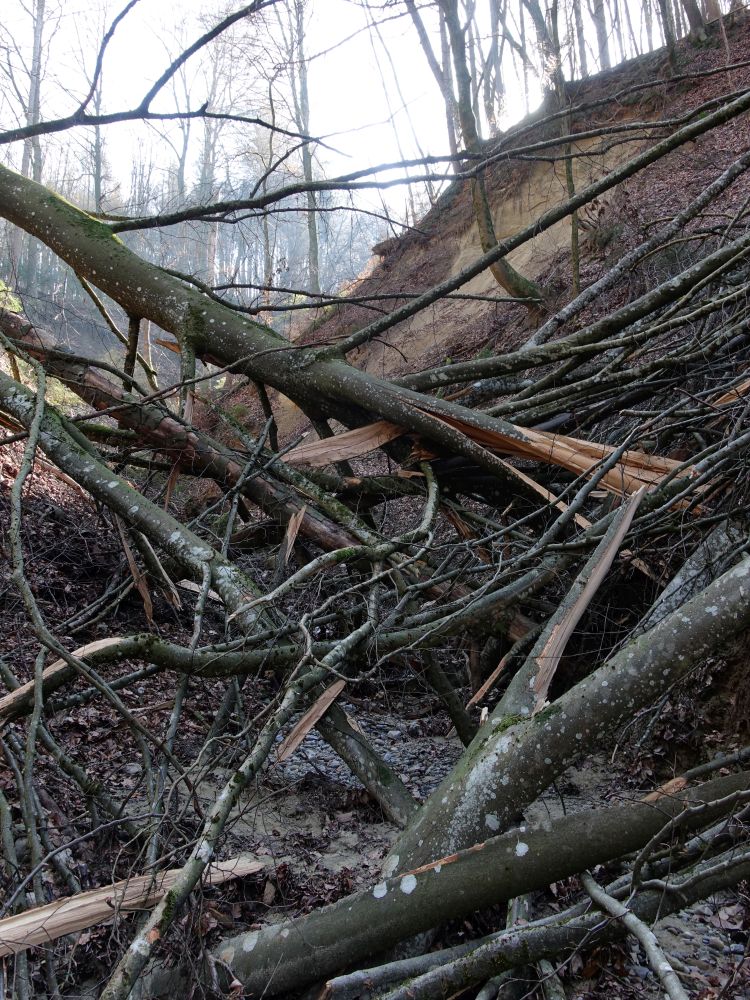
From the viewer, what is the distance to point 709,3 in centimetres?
1346

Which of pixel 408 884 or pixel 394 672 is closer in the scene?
pixel 408 884

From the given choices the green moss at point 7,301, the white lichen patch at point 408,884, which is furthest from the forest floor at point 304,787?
the green moss at point 7,301

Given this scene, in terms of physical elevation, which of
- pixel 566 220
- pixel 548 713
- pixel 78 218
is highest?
pixel 566 220

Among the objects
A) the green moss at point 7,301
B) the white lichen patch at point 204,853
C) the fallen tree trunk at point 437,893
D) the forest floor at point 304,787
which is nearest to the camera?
the white lichen patch at point 204,853

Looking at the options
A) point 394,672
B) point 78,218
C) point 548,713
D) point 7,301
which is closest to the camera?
point 548,713

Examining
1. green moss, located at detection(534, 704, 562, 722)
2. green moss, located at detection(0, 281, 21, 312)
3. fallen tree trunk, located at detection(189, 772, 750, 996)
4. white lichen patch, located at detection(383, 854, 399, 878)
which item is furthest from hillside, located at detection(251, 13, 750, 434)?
fallen tree trunk, located at detection(189, 772, 750, 996)

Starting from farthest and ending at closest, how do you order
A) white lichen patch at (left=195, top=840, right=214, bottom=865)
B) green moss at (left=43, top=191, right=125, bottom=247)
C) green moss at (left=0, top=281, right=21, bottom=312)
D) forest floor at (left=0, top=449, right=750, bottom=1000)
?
green moss at (left=0, top=281, right=21, bottom=312) < green moss at (left=43, top=191, right=125, bottom=247) < forest floor at (left=0, top=449, right=750, bottom=1000) < white lichen patch at (left=195, top=840, right=214, bottom=865)

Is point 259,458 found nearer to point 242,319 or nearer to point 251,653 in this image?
point 242,319

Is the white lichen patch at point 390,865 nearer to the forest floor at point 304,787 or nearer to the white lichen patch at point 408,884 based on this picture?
the white lichen patch at point 408,884

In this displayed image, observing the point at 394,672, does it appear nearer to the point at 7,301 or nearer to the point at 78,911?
the point at 78,911

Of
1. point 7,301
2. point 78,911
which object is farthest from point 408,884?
point 7,301

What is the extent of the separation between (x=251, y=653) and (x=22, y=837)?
1225 mm

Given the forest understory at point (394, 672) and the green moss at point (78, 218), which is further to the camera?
the green moss at point (78, 218)

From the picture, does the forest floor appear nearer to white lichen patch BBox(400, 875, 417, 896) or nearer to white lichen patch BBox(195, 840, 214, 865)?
white lichen patch BBox(195, 840, 214, 865)
